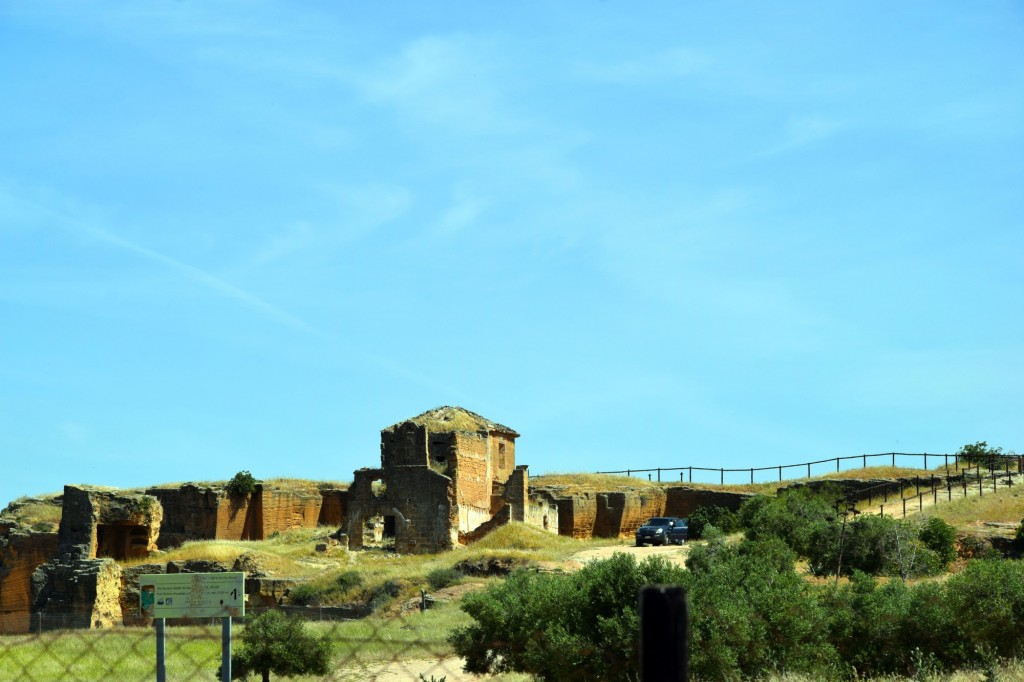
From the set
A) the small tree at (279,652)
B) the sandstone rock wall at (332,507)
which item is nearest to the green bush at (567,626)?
the small tree at (279,652)

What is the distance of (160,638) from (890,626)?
38.3 feet

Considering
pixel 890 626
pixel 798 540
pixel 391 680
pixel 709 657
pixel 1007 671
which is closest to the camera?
pixel 1007 671

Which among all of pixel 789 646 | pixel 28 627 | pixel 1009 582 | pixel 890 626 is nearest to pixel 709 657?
pixel 789 646

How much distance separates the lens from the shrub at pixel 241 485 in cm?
Answer: 5228

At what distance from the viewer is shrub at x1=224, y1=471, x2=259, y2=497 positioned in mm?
52281

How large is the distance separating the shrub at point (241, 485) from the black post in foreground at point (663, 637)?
4923 centimetres

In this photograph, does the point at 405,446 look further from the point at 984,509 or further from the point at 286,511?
the point at 984,509

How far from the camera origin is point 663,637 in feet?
15.6

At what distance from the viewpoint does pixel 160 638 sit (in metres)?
11.4

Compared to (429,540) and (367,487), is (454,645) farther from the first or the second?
(367,487)

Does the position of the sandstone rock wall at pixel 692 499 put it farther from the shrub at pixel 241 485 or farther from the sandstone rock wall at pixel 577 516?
the shrub at pixel 241 485

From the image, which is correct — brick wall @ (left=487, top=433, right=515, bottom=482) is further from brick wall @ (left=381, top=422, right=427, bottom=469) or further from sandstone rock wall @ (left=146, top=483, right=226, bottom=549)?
sandstone rock wall @ (left=146, top=483, right=226, bottom=549)

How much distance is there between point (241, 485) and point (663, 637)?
162 feet

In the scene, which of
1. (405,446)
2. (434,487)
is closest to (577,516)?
(434,487)
